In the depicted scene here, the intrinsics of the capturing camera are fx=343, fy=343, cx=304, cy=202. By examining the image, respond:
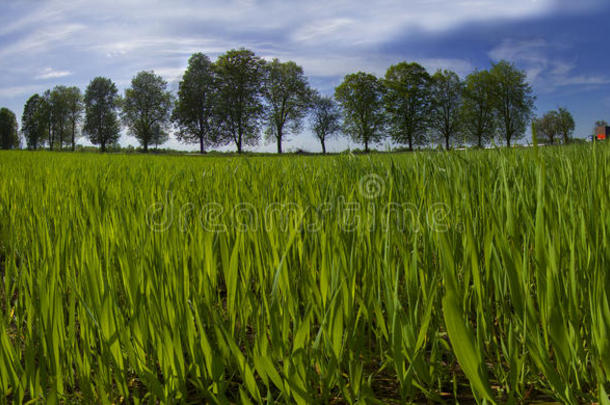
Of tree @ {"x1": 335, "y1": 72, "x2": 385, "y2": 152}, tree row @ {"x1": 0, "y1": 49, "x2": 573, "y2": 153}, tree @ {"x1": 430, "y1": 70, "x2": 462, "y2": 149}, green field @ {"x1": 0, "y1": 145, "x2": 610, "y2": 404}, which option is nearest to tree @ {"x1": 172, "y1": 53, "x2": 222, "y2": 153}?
tree row @ {"x1": 0, "y1": 49, "x2": 573, "y2": 153}

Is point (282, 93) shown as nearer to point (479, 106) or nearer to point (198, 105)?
point (198, 105)

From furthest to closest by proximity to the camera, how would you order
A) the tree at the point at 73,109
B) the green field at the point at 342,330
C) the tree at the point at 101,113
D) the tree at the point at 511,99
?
the tree at the point at 73,109 < the tree at the point at 101,113 < the tree at the point at 511,99 < the green field at the point at 342,330

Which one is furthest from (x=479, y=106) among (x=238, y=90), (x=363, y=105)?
(x=238, y=90)

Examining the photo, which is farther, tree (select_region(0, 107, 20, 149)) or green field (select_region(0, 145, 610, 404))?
tree (select_region(0, 107, 20, 149))

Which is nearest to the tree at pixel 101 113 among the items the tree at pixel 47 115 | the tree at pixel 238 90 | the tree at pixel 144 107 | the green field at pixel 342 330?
the tree at pixel 144 107

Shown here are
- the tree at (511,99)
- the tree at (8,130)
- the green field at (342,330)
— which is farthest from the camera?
the tree at (8,130)

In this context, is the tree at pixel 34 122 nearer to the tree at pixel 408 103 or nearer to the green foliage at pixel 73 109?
the green foliage at pixel 73 109

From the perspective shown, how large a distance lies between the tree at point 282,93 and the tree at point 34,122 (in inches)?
1630

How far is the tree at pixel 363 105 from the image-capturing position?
3725 cm

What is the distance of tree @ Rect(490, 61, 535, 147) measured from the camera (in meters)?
35.4

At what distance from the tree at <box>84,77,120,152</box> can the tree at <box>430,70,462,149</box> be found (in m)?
41.0

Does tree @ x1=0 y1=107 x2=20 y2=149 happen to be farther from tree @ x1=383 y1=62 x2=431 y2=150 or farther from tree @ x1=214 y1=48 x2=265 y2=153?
tree @ x1=383 y1=62 x2=431 y2=150

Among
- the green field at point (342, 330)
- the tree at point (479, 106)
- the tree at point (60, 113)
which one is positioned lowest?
the green field at point (342, 330)

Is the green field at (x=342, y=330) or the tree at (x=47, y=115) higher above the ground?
the tree at (x=47, y=115)
